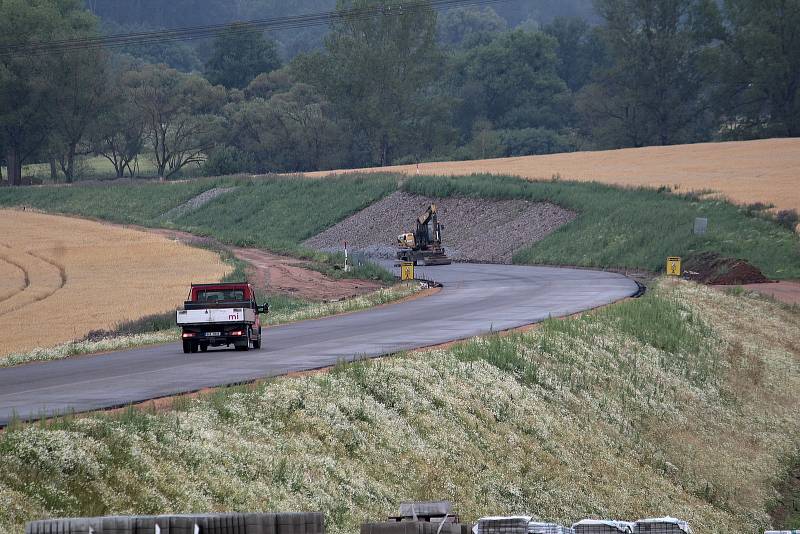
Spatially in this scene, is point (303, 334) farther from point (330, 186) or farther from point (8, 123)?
point (8, 123)

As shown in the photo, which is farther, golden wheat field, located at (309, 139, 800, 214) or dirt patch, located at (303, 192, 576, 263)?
golden wheat field, located at (309, 139, 800, 214)

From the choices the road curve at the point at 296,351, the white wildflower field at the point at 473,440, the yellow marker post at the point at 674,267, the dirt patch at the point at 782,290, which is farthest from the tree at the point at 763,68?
the white wildflower field at the point at 473,440

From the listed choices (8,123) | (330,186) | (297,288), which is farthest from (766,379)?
(8,123)

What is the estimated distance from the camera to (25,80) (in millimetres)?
133875

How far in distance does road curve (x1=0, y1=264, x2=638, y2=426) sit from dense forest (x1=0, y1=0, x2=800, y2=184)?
8652 cm

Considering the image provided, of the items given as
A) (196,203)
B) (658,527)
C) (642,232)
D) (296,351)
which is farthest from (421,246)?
(658,527)

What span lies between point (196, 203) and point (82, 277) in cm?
5766

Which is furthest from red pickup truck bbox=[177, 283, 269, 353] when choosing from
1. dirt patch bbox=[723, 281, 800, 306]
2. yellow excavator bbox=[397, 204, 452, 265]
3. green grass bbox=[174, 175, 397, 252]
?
green grass bbox=[174, 175, 397, 252]

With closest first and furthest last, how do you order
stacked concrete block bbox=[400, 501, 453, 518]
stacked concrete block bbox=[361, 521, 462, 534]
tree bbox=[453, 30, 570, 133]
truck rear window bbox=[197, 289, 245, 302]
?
1. stacked concrete block bbox=[361, 521, 462, 534]
2. stacked concrete block bbox=[400, 501, 453, 518]
3. truck rear window bbox=[197, 289, 245, 302]
4. tree bbox=[453, 30, 570, 133]

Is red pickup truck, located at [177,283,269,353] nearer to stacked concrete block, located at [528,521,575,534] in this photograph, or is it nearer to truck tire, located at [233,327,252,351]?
truck tire, located at [233,327,252,351]

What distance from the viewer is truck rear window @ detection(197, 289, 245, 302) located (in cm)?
3181

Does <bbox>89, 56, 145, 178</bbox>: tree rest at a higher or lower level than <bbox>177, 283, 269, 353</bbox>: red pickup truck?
higher

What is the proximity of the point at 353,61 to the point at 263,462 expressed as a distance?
134879 mm

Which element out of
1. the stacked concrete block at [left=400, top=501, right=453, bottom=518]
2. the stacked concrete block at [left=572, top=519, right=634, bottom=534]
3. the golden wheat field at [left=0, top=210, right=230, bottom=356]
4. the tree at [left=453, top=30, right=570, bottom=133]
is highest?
the tree at [left=453, top=30, right=570, bottom=133]
